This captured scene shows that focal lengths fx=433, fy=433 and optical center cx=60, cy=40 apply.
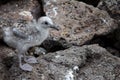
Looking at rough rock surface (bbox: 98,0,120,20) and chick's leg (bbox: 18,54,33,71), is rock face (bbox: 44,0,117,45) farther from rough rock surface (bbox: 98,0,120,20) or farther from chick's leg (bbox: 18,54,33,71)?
chick's leg (bbox: 18,54,33,71)

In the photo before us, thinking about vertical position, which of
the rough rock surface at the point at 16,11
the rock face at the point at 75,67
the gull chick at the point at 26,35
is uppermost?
the gull chick at the point at 26,35

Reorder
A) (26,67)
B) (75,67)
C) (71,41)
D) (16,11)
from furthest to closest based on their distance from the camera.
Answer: (16,11), (71,41), (75,67), (26,67)

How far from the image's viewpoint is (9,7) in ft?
23.7

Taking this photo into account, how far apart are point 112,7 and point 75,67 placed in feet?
7.17

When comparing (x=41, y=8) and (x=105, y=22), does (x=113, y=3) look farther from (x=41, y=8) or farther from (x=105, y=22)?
(x=41, y=8)

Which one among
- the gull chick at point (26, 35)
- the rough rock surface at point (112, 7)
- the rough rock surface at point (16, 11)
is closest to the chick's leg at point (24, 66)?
the gull chick at point (26, 35)

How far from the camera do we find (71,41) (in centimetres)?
672

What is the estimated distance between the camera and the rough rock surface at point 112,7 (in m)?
7.60

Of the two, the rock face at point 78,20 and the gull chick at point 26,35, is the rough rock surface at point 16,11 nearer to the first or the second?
the rock face at point 78,20

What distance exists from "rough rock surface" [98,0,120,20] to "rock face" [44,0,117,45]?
0.21 metres

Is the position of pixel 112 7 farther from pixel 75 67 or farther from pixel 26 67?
pixel 26 67

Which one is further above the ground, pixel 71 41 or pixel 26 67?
pixel 26 67

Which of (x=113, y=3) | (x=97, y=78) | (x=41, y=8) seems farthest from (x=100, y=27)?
(x=97, y=78)

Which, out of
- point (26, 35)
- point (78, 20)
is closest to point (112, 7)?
point (78, 20)
